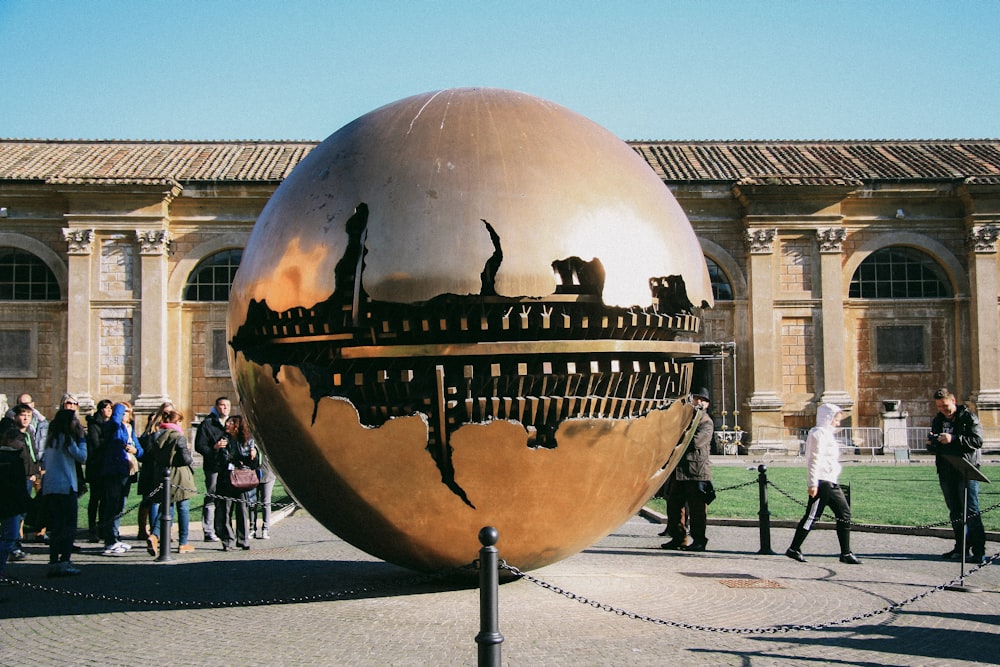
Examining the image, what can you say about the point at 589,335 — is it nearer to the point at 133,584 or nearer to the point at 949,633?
the point at 949,633

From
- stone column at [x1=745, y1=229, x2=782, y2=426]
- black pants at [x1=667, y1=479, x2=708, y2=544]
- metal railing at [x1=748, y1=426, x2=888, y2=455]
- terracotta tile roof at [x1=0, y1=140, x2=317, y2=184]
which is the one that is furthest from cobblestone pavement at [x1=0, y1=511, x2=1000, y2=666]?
terracotta tile roof at [x1=0, y1=140, x2=317, y2=184]

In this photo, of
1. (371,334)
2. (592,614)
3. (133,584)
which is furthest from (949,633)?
(133,584)

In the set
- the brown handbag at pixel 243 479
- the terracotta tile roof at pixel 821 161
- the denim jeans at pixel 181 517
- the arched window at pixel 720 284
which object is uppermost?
the terracotta tile roof at pixel 821 161

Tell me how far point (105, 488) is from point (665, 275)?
7.82 metres

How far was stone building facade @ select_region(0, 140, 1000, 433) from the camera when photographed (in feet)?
104

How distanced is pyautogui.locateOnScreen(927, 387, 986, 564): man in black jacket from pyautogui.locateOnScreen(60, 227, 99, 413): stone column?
90.9ft

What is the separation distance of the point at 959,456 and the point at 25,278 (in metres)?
30.9

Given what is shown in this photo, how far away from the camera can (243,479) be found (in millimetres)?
11680

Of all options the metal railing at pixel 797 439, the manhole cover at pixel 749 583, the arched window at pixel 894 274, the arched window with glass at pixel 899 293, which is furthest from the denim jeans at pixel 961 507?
the arched window at pixel 894 274

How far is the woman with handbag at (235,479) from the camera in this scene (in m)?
11.6

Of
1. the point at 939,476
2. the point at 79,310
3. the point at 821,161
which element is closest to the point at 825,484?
the point at 939,476

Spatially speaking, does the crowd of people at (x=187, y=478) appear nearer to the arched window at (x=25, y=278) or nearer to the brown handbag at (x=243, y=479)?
the brown handbag at (x=243, y=479)

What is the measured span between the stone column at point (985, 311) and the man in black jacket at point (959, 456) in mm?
23736

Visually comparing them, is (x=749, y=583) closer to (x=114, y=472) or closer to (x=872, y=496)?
(x=114, y=472)
